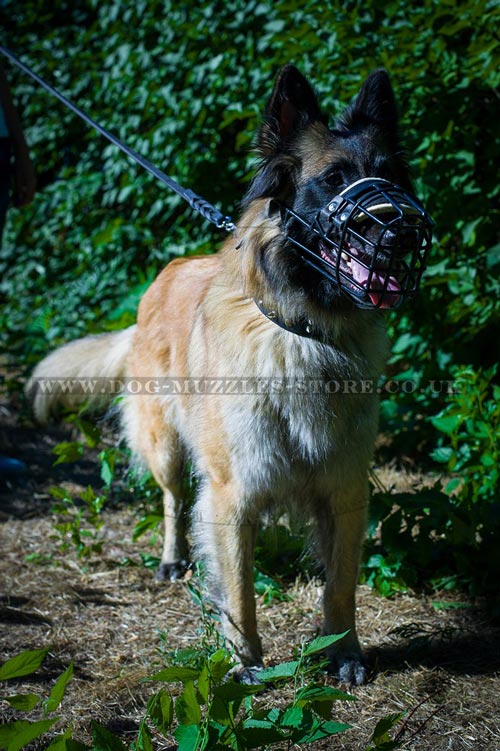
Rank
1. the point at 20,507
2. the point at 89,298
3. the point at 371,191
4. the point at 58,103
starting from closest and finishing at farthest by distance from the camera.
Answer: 1. the point at 371,191
2. the point at 20,507
3. the point at 89,298
4. the point at 58,103

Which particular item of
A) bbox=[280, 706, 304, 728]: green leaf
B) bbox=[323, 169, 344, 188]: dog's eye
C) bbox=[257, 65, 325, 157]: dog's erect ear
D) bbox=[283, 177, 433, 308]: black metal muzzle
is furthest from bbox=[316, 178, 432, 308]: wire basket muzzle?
bbox=[280, 706, 304, 728]: green leaf

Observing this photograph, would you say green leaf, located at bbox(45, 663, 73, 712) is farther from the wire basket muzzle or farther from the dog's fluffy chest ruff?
the wire basket muzzle

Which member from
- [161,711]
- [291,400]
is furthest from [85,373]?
[161,711]

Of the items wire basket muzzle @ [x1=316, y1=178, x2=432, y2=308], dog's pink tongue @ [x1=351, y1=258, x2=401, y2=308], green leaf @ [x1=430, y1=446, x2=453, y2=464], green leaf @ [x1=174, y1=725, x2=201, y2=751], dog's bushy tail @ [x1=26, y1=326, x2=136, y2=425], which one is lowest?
green leaf @ [x1=174, y1=725, x2=201, y2=751]

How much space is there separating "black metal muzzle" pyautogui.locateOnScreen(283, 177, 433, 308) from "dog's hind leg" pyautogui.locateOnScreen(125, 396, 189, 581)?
144 centimetres

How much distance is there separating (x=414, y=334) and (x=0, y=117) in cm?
267

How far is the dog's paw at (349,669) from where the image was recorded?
2445 millimetres

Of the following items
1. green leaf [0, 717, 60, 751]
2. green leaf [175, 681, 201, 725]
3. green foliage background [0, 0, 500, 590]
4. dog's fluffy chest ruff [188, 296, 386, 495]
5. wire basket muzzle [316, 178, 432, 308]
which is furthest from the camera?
green foliage background [0, 0, 500, 590]

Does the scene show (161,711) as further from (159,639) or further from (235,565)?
(159,639)

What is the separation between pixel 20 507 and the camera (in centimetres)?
397

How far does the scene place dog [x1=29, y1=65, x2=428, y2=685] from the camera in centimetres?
213

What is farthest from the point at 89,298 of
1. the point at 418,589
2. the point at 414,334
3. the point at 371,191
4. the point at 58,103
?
the point at 371,191

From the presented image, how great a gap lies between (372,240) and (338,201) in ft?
0.50

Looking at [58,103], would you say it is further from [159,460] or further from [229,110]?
[159,460]
